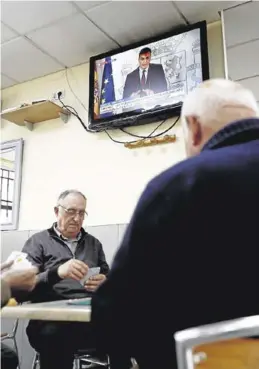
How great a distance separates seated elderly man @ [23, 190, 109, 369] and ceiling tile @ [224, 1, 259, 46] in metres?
1.58

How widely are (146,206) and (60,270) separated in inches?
48.2

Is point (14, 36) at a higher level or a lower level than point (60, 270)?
higher

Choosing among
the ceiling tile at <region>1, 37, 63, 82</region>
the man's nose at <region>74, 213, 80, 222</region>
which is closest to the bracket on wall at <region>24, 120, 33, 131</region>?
the ceiling tile at <region>1, 37, 63, 82</region>

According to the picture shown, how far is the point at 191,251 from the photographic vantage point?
31.8 inches

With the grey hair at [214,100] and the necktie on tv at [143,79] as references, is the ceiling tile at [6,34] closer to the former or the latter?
the necktie on tv at [143,79]

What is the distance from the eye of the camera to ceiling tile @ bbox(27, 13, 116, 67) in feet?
10.6

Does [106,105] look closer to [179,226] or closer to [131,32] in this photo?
[131,32]

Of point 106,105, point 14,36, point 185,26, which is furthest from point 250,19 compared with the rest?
point 14,36

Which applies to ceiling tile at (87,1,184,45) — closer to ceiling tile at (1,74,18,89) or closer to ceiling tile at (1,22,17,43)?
ceiling tile at (1,22,17,43)

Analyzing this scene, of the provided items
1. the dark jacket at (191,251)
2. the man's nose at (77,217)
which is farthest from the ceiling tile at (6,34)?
the dark jacket at (191,251)

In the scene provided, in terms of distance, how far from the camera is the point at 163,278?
0.82 meters

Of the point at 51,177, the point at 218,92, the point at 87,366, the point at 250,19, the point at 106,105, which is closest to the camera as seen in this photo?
the point at 218,92

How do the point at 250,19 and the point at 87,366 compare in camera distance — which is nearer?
the point at 87,366

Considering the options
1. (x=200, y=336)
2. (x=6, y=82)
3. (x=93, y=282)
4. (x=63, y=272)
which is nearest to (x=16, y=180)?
(x=6, y=82)
